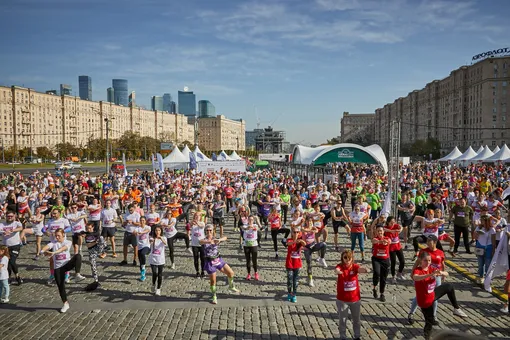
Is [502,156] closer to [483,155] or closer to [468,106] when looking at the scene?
[483,155]

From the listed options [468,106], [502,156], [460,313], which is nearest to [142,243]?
[460,313]

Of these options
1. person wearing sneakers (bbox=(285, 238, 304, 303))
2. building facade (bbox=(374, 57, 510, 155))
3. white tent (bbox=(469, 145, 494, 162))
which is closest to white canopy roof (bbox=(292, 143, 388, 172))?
white tent (bbox=(469, 145, 494, 162))

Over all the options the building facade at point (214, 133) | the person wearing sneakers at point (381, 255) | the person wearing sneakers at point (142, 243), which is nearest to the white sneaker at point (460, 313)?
the person wearing sneakers at point (381, 255)

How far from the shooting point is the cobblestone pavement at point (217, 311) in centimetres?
651

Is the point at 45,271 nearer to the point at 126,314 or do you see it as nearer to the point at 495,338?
the point at 126,314

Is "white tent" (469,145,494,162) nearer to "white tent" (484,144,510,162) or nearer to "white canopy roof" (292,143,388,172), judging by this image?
"white tent" (484,144,510,162)

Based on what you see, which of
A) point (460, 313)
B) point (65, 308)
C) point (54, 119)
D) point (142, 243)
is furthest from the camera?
point (54, 119)

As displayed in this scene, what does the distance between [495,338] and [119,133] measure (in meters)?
155

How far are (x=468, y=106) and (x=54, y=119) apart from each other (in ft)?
442

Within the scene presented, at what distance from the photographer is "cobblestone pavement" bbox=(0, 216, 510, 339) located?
21.4ft

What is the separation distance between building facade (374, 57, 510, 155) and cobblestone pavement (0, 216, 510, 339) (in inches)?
2908

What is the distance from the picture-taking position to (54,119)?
127250mm

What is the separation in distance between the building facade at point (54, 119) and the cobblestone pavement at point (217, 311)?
100042mm

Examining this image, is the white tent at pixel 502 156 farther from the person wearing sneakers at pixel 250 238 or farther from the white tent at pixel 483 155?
the person wearing sneakers at pixel 250 238
